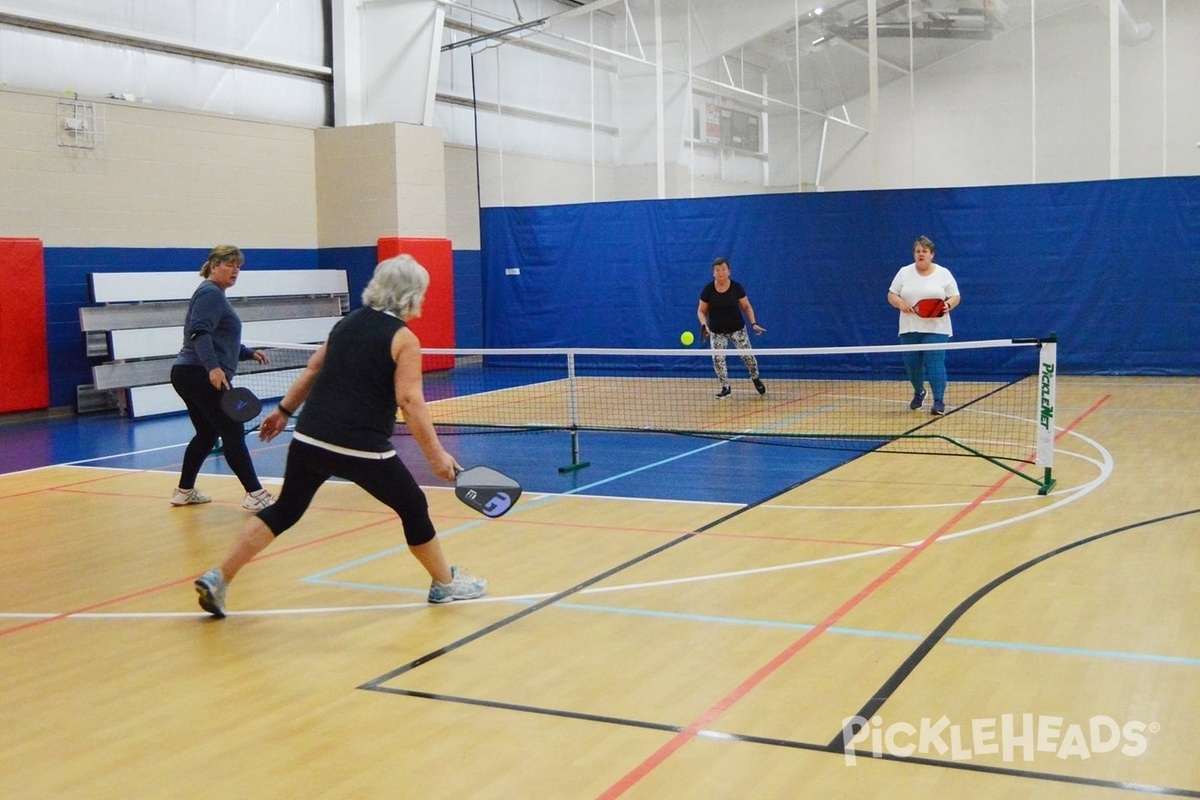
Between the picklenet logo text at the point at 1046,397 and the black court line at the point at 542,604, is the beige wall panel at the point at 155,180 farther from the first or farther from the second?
the picklenet logo text at the point at 1046,397

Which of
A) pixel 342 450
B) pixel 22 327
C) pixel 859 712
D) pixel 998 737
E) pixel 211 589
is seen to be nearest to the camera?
pixel 998 737

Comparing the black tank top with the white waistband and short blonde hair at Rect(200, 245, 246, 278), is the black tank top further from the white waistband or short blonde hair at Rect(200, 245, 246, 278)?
short blonde hair at Rect(200, 245, 246, 278)

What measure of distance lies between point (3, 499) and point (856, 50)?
46.9ft

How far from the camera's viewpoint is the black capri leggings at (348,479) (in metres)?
5.63

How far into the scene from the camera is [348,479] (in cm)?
568

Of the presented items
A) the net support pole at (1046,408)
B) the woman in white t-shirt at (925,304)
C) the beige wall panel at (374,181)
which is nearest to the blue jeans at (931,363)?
the woman in white t-shirt at (925,304)

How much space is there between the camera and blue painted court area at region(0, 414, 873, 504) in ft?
30.6

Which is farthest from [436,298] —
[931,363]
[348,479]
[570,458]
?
[348,479]

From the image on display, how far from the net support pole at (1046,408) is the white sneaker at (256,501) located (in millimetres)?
5459

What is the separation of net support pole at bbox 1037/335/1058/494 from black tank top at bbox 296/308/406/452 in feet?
15.0

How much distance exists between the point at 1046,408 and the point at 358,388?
4.91m

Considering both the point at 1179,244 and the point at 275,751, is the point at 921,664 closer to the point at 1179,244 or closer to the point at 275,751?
the point at 275,751

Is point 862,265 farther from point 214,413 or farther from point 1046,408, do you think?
point 214,413

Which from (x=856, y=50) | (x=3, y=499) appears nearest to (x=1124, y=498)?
(x=3, y=499)
